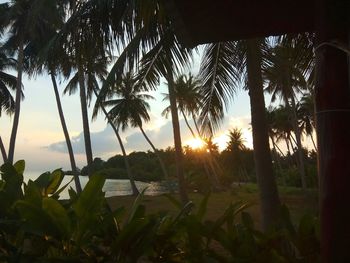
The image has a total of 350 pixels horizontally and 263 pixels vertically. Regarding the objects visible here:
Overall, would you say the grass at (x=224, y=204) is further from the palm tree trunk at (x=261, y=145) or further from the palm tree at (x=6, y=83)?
the palm tree at (x=6, y=83)

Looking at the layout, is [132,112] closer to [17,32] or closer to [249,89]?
[17,32]

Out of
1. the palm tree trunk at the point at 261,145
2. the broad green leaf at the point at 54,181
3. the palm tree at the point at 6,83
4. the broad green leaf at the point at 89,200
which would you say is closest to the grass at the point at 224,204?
the palm tree trunk at the point at 261,145

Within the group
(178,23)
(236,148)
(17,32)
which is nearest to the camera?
(178,23)

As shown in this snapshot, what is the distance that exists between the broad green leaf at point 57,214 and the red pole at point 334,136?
1730 mm

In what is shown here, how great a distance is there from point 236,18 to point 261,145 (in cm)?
277

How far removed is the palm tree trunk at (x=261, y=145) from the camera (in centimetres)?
607

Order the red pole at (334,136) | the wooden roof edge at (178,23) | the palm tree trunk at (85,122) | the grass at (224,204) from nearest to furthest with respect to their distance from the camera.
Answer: the red pole at (334,136)
the wooden roof edge at (178,23)
the grass at (224,204)
the palm tree trunk at (85,122)

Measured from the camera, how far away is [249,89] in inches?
255

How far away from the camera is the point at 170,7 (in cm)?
342

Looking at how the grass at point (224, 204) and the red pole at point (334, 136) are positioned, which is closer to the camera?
the red pole at point (334, 136)

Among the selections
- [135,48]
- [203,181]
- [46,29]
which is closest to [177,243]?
[135,48]

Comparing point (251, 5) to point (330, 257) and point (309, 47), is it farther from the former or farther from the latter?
point (309, 47)

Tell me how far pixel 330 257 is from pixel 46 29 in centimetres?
2134

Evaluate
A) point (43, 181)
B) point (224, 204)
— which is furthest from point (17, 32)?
point (43, 181)
